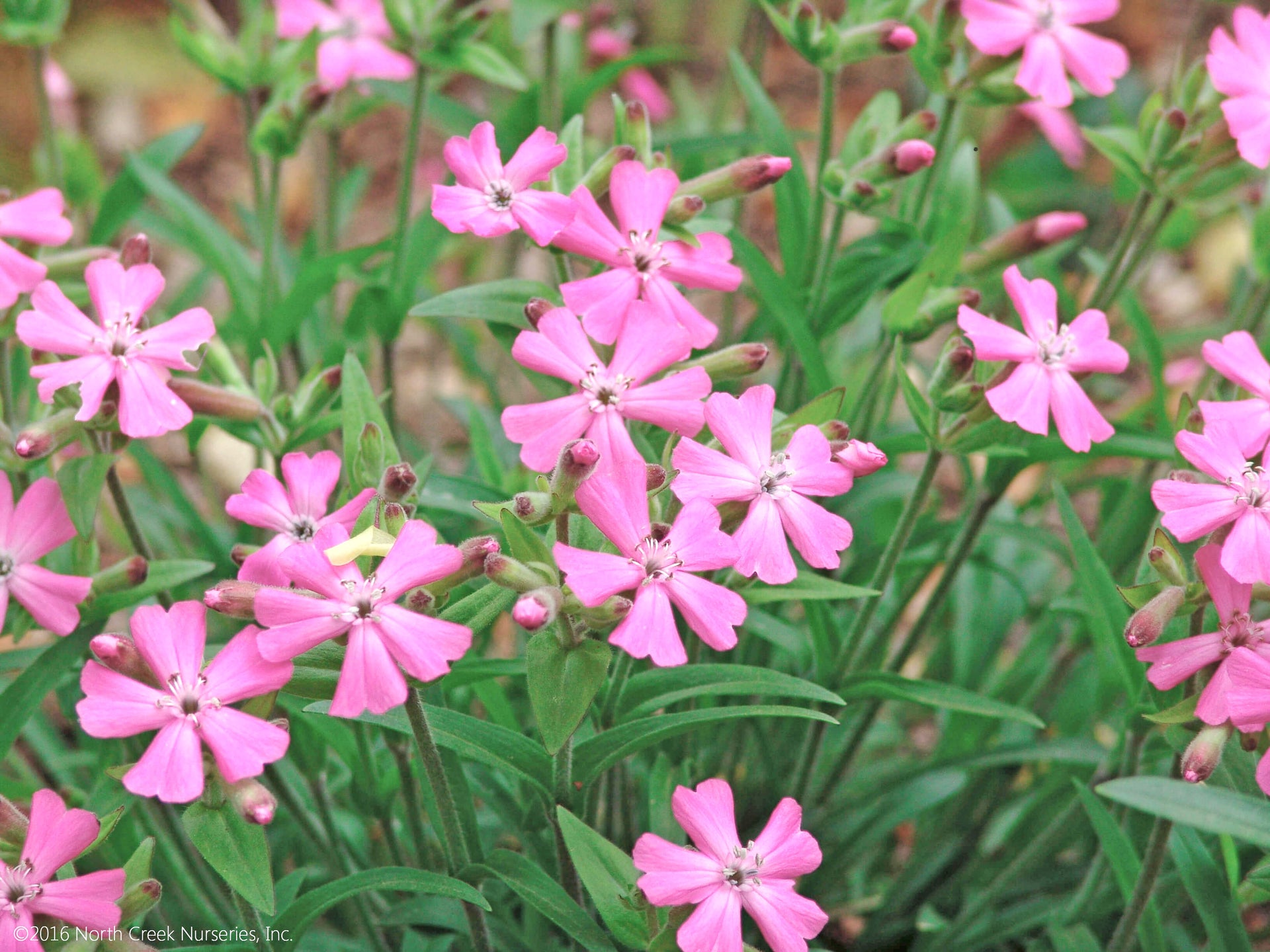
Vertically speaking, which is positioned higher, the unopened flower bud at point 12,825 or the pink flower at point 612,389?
the pink flower at point 612,389

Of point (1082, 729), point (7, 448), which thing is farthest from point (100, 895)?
point (1082, 729)

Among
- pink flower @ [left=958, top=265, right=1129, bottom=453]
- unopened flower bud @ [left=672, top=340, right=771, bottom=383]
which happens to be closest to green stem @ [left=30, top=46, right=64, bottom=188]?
unopened flower bud @ [left=672, top=340, right=771, bottom=383]

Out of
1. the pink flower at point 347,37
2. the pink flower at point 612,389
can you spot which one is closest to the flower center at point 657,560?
the pink flower at point 612,389

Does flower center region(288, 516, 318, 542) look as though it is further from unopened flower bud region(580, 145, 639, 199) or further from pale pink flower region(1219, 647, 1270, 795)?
pale pink flower region(1219, 647, 1270, 795)

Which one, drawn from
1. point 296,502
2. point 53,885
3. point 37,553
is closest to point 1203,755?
point 296,502

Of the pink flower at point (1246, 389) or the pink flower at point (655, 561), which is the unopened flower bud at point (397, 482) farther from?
the pink flower at point (1246, 389)

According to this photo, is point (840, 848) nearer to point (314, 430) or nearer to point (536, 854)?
point (536, 854)

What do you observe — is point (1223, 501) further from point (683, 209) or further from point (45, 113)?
point (45, 113)
